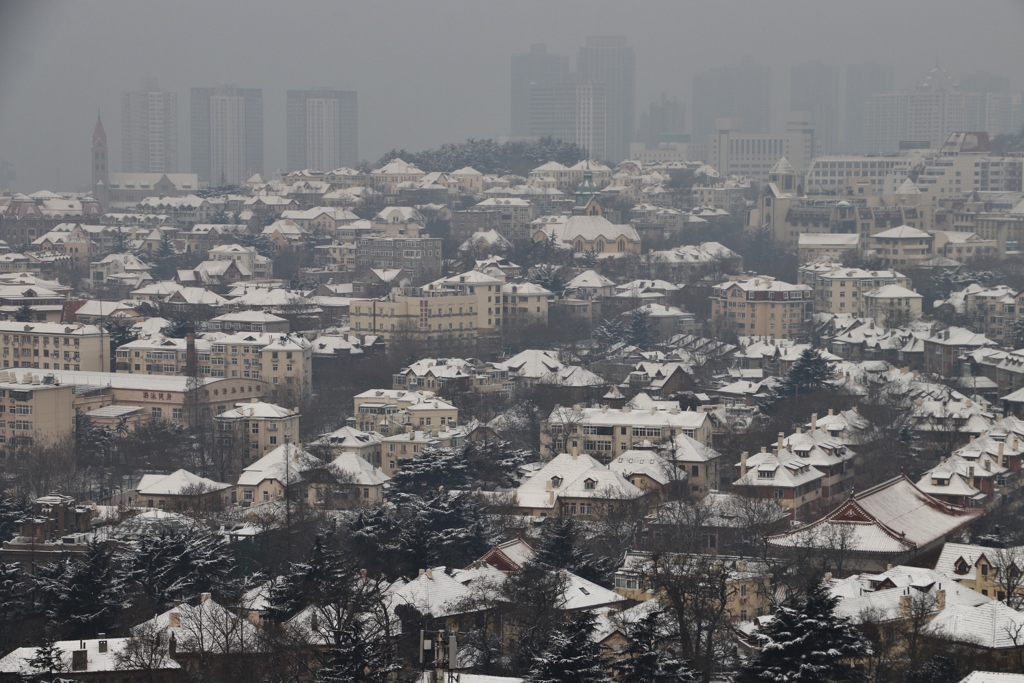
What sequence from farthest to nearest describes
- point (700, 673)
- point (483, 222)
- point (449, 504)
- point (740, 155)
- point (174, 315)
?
point (740, 155) → point (483, 222) → point (174, 315) → point (449, 504) → point (700, 673)

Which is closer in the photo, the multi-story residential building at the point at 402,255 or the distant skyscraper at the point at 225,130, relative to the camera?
the multi-story residential building at the point at 402,255

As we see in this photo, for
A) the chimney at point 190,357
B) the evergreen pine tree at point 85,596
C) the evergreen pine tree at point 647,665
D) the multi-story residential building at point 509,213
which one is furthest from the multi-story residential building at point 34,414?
the multi-story residential building at point 509,213

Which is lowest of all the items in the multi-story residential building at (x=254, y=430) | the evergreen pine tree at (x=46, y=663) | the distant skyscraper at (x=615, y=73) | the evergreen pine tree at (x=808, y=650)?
the multi-story residential building at (x=254, y=430)

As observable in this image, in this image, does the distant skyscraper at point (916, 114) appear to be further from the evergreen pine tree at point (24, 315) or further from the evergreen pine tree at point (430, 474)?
the evergreen pine tree at point (430, 474)

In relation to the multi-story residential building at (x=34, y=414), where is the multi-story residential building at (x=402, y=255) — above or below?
above

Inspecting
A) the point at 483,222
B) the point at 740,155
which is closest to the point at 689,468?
the point at 483,222

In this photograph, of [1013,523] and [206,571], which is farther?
[1013,523]

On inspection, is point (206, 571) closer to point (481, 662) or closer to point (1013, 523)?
point (481, 662)
